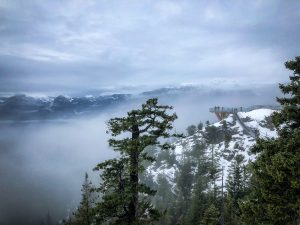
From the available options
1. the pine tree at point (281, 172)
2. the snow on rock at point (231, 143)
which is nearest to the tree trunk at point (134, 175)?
the pine tree at point (281, 172)

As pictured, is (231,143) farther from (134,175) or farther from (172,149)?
(172,149)

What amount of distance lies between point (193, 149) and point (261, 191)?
376ft

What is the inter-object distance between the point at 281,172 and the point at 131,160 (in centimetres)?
861

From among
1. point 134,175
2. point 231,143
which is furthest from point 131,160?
point 231,143

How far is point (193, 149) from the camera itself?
439ft

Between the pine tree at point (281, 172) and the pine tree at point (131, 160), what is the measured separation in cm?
563

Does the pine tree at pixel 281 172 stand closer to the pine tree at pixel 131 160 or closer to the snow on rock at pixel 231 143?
the pine tree at pixel 131 160

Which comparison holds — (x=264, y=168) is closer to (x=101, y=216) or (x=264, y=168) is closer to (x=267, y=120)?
(x=101, y=216)

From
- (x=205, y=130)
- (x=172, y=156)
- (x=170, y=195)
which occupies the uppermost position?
(x=205, y=130)

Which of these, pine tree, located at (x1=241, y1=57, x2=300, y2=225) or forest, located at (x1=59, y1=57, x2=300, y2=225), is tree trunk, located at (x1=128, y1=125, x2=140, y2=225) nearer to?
forest, located at (x1=59, y1=57, x2=300, y2=225)

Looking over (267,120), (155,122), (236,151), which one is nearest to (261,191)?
(155,122)

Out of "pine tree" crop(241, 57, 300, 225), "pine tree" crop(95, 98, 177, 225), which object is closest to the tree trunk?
"pine tree" crop(95, 98, 177, 225)

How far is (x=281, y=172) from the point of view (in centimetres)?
1798

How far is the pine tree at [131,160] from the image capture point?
20172 millimetres
